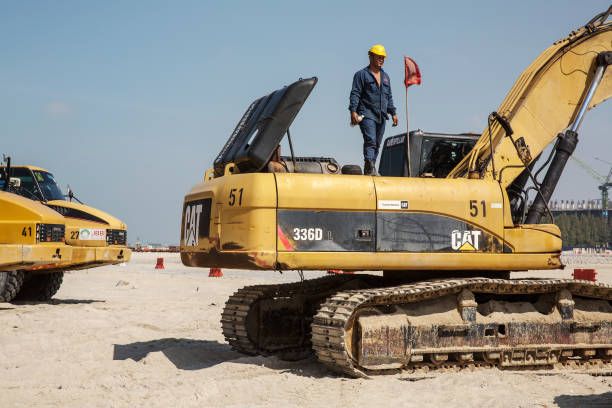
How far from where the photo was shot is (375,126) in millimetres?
9688

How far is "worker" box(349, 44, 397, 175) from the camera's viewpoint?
959 cm

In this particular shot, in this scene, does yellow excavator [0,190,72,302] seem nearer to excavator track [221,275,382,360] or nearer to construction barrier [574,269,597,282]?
excavator track [221,275,382,360]

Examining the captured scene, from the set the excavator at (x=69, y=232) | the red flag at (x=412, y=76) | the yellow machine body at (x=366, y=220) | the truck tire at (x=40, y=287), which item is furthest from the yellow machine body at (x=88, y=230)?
the red flag at (x=412, y=76)

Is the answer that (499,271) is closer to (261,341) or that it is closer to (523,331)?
(523,331)

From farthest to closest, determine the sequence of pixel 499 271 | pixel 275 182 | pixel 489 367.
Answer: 1. pixel 499 271
2. pixel 489 367
3. pixel 275 182

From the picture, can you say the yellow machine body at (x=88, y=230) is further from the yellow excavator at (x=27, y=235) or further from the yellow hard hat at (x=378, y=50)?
the yellow hard hat at (x=378, y=50)

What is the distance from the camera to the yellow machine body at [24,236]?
14.4 m

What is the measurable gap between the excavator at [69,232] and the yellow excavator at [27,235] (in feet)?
5.99

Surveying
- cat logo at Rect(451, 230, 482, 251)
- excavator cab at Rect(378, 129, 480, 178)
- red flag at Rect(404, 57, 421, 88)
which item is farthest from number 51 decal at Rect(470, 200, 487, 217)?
red flag at Rect(404, 57, 421, 88)

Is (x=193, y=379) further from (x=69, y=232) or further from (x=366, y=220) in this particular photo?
(x=69, y=232)

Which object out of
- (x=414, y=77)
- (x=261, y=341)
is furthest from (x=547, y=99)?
(x=261, y=341)

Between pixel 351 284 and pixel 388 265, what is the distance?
1.40m

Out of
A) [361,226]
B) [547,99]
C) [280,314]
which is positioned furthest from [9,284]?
[547,99]

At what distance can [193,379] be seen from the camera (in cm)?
843
